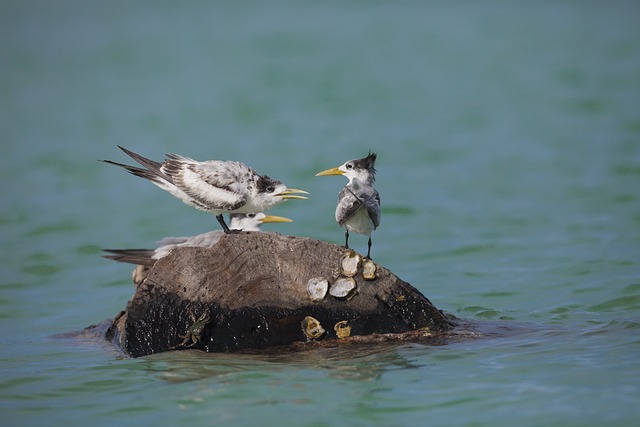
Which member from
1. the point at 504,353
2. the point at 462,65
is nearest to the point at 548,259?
the point at 504,353

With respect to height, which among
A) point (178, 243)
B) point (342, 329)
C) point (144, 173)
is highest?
point (144, 173)

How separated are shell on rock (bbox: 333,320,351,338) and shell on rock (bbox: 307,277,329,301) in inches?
11.4

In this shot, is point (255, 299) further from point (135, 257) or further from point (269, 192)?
point (135, 257)

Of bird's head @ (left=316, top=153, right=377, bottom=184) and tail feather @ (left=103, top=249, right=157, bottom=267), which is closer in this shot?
bird's head @ (left=316, top=153, right=377, bottom=184)

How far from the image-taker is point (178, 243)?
35.8ft

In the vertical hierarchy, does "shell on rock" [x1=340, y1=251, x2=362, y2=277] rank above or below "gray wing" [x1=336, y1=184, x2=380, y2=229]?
below

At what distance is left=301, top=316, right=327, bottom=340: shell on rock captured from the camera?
28.6ft

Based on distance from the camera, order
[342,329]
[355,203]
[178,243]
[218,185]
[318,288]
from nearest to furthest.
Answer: [318,288] < [342,329] < [355,203] < [218,185] < [178,243]

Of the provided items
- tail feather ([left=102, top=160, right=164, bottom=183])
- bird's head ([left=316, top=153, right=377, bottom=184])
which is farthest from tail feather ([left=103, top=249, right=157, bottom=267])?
bird's head ([left=316, top=153, right=377, bottom=184])

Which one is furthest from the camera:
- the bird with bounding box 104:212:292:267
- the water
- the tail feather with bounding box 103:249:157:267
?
the tail feather with bounding box 103:249:157:267

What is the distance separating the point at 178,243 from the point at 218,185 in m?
1.68

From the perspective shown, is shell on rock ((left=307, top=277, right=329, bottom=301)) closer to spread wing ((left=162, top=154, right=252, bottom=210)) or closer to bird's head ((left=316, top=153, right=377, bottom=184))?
spread wing ((left=162, top=154, right=252, bottom=210))

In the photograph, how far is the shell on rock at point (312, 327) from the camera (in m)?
8.71

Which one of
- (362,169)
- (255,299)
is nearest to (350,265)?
(255,299)
